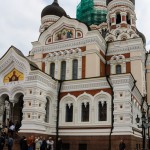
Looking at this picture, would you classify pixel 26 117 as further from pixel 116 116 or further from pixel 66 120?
pixel 116 116

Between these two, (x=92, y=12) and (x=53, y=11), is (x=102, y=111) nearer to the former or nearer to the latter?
(x=53, y=11)

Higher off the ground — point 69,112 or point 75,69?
point 75,69

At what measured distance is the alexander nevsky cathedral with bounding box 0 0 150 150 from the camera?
58.3 feet

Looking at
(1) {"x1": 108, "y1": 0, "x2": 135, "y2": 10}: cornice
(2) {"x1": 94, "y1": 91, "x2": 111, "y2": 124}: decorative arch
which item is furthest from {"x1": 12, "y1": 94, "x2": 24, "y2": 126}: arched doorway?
(1) {"x1": 108, "y1": 0, "x2": 135, "y2": 10}: cornice

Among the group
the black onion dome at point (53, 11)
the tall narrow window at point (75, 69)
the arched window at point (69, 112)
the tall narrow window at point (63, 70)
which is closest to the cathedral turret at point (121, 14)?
the black onion dome at point (53, 11)

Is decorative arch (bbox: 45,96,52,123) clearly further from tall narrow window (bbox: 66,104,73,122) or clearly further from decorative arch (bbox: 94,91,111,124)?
decorative arch (bbox: 94,91,111,124)

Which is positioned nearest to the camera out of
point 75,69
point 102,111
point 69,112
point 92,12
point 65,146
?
point 102,111

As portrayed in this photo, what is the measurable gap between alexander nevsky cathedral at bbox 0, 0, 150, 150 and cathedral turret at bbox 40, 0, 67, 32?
7927mm

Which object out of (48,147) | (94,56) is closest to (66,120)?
(48,147)

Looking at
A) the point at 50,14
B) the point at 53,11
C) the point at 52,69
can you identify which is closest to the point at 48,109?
the point at 52,69

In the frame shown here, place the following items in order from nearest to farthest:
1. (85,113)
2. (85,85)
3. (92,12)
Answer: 1. (85,113)
2. (85,85)
3. (92,12)

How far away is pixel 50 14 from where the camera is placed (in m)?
33.7

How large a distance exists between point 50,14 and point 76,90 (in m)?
16.7

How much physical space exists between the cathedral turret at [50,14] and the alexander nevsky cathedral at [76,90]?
7.93 metres
